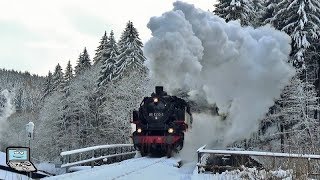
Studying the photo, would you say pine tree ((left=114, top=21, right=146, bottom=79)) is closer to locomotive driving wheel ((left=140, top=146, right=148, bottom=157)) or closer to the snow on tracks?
locomotive driving wheel ((left=140, top=146, right=148, bottom=157))

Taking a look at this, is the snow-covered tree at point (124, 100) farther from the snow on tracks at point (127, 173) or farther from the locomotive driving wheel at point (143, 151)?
the snow on tracks at point (127, 173)

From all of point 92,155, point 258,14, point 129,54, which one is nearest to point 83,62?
point 129,54

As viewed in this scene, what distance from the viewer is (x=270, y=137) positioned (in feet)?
123

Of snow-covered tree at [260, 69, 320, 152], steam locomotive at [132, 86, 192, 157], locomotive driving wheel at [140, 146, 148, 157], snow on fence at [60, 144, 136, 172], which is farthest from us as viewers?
snow-covered tree at [260, 69, 320, 152]

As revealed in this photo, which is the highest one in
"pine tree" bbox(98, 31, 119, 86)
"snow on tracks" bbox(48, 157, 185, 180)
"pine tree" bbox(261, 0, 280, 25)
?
"pine tree" bbox(261, 0, 280, 25)

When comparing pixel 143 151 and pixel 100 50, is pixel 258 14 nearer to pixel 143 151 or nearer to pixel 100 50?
pixel 143 151

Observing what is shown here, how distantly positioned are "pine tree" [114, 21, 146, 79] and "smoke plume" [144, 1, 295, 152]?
16087 mm

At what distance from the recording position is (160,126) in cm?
2247

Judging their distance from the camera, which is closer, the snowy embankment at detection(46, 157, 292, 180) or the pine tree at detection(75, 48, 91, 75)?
the snowy embankment at detection(46, 157, 292, 180)

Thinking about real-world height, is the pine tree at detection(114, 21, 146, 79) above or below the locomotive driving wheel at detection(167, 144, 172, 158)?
above

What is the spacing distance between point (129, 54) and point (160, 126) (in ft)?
98.3

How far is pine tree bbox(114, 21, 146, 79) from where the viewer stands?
50.5 metres

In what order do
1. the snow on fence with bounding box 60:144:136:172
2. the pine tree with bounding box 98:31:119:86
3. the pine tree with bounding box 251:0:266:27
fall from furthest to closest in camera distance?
the pine tree with bounding box 98:31:119:86 < the pine tree with bounding box 251:0:266:27 < the snow on fence with bounding box 60:144:136:172

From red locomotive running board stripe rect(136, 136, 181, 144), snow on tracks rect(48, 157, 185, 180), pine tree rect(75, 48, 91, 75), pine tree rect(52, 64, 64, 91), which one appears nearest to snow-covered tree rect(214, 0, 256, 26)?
red locomotive running board stripe rect(136, 136, 181, 144)
